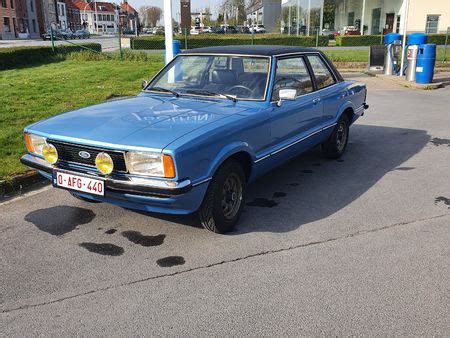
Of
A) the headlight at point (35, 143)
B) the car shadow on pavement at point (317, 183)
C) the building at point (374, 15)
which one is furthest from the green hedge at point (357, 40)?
the headlight at point (35, 143)

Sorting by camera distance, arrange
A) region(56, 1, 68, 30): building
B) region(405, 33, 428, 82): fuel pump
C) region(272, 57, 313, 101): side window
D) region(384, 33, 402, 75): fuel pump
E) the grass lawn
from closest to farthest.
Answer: region(272, 57, 313, 101): side window
the grass lawn
region(405, 33, 428, 82): fuel pump
region(384, 33, 402, 75): fuel pump
region(56, 1, 68, 30): building

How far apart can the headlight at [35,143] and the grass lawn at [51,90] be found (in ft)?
4.07

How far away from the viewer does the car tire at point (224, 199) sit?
3785 mm

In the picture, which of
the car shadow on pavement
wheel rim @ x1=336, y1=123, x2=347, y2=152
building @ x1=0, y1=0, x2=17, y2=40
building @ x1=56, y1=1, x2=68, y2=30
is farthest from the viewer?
building @ x1=56, y1=1, x2=68, y2=30

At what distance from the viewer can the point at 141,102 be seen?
4668 millimetres

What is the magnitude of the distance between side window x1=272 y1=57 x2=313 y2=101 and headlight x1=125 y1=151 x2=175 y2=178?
171 centimetres

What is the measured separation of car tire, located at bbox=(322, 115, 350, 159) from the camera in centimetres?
619

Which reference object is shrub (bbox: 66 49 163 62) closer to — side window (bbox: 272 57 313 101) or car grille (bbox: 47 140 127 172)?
side window (bbox: 272 57 313 101)

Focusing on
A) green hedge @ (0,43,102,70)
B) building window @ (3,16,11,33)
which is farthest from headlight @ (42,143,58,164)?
building window @ (3,16,11,33)

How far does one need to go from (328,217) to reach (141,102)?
2251mm

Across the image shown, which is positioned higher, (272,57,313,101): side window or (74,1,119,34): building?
(74,1,119,34): building

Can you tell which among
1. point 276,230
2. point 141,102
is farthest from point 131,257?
point 141,102

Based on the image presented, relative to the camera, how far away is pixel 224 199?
399cm

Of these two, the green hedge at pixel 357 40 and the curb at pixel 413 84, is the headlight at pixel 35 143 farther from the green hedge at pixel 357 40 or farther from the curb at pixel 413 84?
the green hedge at pixel 357 40
